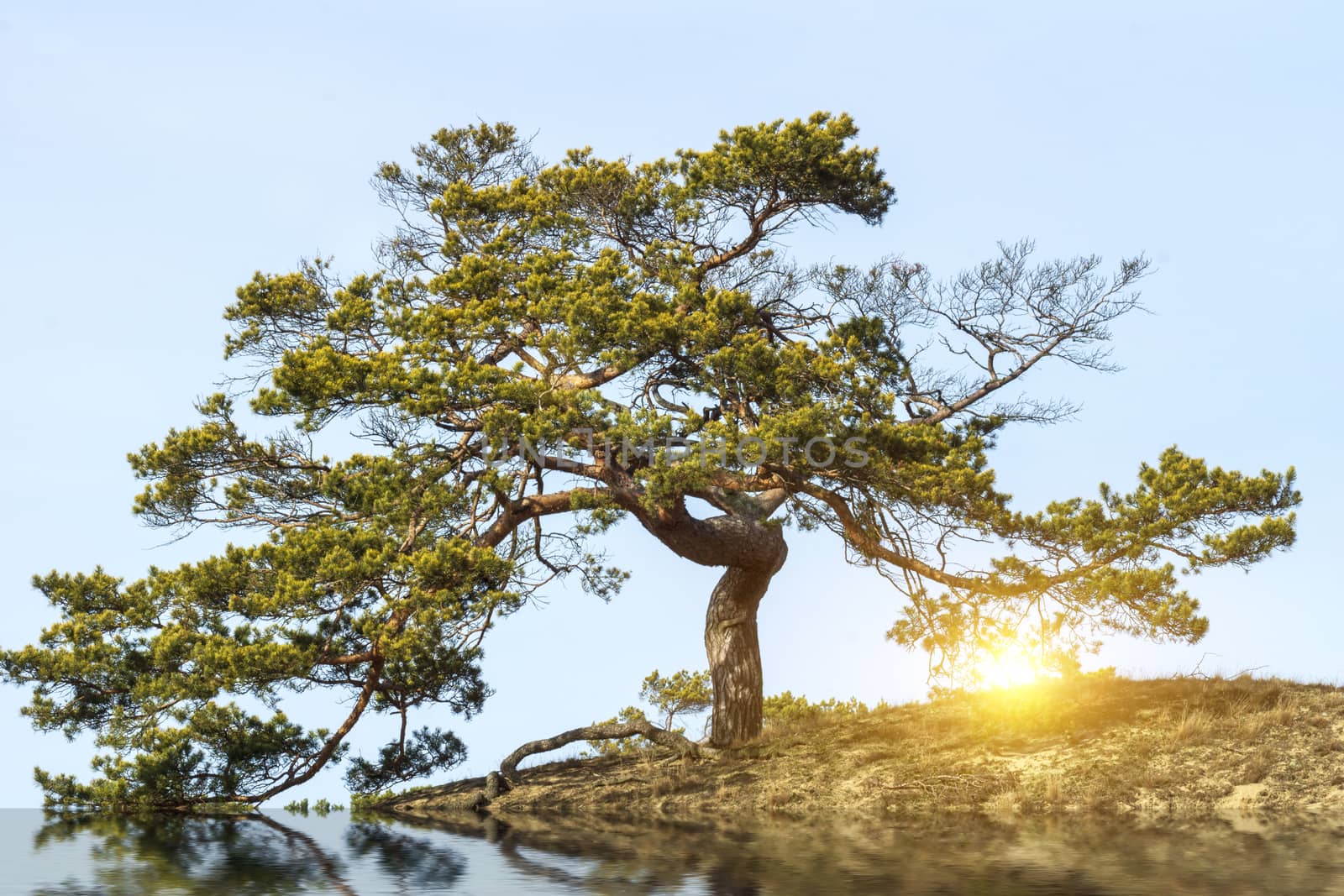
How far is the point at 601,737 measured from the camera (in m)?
21.6

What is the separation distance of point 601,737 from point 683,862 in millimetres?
9502

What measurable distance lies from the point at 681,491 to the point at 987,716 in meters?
7.59

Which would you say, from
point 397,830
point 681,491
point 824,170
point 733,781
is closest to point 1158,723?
point 733,781

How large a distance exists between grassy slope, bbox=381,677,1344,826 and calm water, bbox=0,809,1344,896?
74.6 inches

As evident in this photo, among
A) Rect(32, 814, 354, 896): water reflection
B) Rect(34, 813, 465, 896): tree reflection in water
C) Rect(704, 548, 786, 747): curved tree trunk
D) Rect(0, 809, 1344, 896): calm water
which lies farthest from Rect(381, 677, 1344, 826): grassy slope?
Rect(32, 814, 354, 896): water reflection

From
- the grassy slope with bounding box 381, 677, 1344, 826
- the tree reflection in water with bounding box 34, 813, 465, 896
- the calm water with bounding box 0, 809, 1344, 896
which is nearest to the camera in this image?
the calm water with bounding box 0, 809, 1344, 896

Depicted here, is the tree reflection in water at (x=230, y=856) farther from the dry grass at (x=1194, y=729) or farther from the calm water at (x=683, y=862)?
the dry grass at (x=1194, y=729)

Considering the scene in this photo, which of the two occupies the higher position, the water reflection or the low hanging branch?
the low hanging branch

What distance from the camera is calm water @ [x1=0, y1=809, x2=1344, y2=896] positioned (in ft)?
34.9

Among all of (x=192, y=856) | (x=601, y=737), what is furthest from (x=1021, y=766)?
(x=192, y=856)

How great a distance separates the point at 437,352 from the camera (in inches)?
740

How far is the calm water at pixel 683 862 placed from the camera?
1065 centimetres

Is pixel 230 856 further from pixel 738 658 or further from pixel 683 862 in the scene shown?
pixel 738 658

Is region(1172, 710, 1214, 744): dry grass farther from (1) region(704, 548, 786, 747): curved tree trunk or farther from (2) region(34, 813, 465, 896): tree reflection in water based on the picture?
(2) region(34, 813, 465, 896): tree reflection in water
